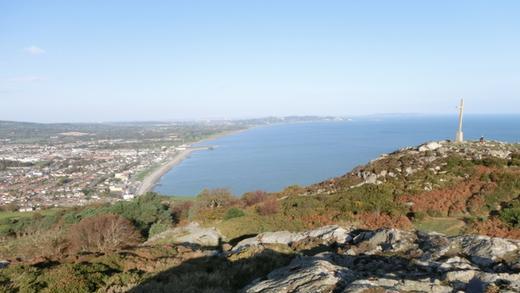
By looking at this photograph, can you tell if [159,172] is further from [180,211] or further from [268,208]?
[268,208]

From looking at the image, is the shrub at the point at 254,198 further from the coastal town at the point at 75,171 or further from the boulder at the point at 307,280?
the coastal town at the point at 75,171

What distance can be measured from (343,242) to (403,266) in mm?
4136

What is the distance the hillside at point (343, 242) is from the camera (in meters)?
7.62

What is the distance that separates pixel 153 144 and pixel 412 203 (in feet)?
588

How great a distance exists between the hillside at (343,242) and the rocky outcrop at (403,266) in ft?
0.09

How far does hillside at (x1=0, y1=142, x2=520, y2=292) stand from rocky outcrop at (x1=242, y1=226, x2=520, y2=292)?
29 millimetres

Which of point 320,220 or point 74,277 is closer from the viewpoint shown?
point 74,277

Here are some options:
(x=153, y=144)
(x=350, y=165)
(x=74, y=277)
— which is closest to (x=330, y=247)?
(x=74, y=277)

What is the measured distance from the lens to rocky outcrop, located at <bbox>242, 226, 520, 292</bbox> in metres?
6.46

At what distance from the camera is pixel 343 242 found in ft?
41.6

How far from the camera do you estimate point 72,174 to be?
10819cm

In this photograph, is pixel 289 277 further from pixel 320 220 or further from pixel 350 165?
pixel 350 165

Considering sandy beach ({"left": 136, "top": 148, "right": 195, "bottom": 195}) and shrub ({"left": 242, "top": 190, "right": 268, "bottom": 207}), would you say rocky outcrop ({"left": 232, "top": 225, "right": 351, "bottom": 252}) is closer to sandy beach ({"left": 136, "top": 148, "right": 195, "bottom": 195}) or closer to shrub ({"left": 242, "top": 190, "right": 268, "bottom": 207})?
shrub ({"left": 242, "top": 190, "right": 268, "bottom": 207})

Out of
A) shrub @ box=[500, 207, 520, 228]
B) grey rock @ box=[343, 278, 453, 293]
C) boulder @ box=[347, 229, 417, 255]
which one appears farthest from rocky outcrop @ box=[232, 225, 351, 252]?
shrub @ box=[500, 207, 520, 228]
